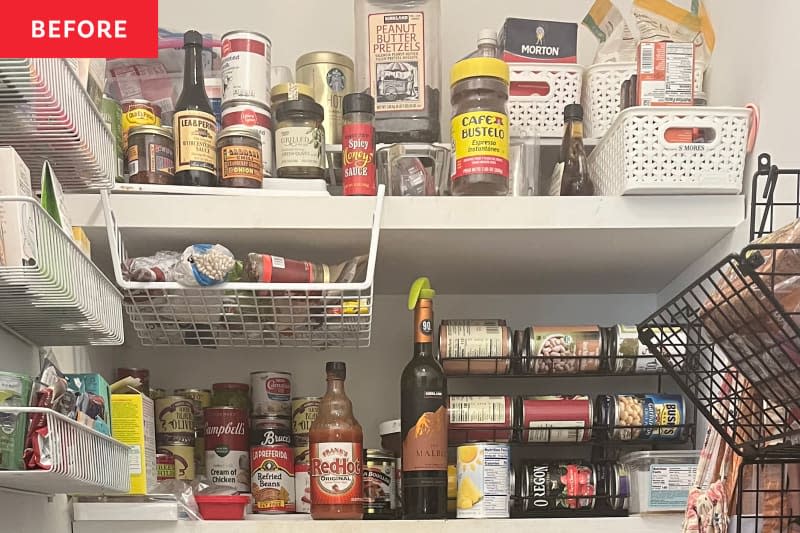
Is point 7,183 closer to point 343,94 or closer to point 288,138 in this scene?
point 288,138

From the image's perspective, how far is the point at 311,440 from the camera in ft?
5.01

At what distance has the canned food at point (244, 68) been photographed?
156 cm

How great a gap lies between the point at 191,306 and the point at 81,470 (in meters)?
0.46

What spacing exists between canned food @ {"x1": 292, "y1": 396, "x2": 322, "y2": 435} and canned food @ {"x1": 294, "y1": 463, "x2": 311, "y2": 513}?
2.4 inches

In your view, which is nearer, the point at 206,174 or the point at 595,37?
the point at 206,174

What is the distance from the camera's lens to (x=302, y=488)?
5.32ft

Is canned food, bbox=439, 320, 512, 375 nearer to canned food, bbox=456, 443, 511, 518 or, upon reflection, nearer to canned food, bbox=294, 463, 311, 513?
canned food, bbox=456, 443, 511, 518

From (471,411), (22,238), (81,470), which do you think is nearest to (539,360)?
(471,411)

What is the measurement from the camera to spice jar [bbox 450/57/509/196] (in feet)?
4.92

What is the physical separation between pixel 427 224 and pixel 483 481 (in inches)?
14.8

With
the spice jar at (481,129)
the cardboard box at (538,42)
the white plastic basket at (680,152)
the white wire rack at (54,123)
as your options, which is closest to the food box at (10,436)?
the white wire rack at (54,123)

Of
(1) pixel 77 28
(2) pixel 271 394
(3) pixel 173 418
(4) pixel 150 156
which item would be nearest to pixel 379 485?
(2) pixel 271 394

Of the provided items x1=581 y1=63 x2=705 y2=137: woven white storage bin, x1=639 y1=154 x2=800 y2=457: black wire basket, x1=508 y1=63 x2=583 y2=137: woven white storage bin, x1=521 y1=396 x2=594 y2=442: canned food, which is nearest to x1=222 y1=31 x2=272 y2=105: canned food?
x1=508 y1=63 x2=583 y2=137: woven white storage bin

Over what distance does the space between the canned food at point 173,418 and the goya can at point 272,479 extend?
11cm
